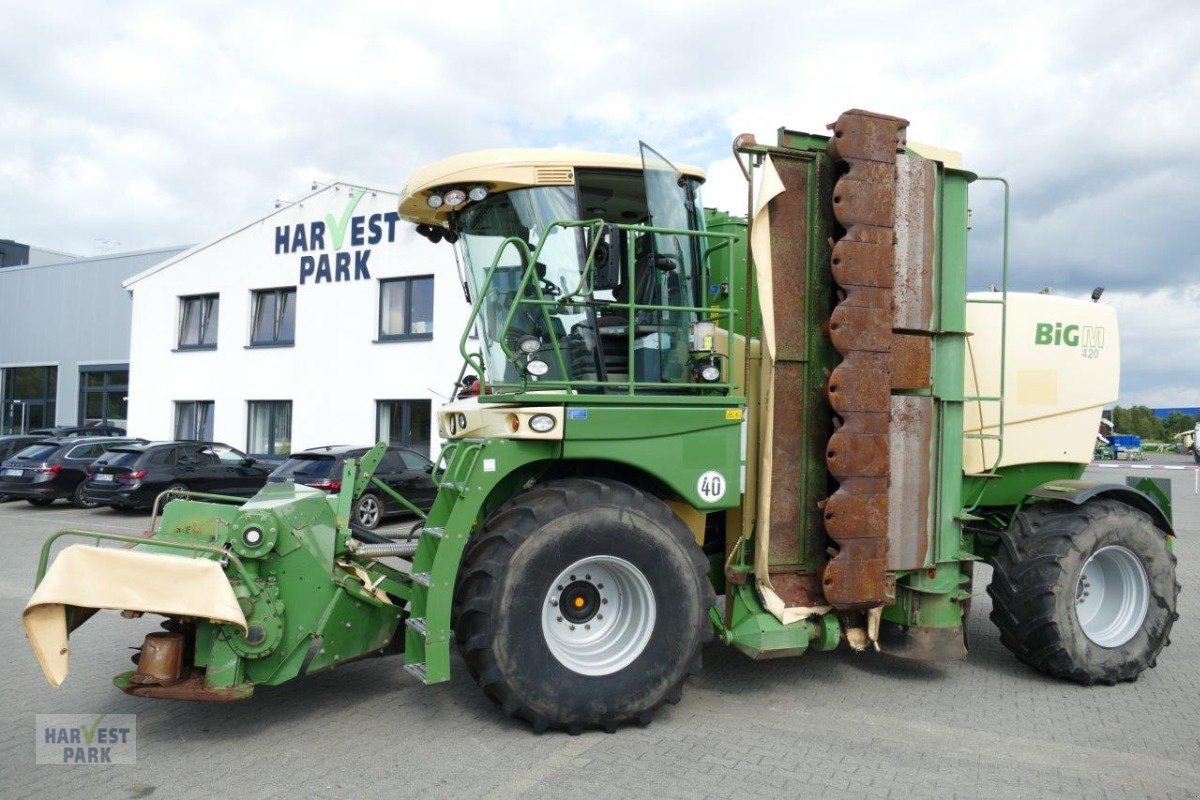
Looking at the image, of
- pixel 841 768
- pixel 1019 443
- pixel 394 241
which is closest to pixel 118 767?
pixel 841 768

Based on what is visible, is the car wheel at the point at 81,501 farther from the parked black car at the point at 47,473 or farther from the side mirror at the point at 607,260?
the side mirror at the point at 607,260

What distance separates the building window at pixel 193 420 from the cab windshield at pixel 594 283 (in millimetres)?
21866

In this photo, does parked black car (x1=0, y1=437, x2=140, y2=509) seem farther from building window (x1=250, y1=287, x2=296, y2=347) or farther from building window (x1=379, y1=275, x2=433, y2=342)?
building window (x1=379, y1=275, x2=433, y2=342)

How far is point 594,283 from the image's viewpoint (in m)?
5.07

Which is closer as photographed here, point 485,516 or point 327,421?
point 485,516

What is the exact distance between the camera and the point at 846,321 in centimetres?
519

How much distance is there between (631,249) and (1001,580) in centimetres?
330

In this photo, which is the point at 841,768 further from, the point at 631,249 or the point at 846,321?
the point at 631,249

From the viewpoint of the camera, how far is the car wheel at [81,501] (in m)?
16.6

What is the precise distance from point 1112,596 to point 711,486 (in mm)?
3235

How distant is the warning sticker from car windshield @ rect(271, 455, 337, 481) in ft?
35.4

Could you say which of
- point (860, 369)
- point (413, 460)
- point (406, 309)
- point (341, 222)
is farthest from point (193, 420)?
point (860, 369)

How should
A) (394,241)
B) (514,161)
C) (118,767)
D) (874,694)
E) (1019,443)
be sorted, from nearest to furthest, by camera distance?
(118,767), (514,161), (874,694), (1019,443), (394,241)

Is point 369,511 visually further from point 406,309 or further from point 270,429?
point 270,429
